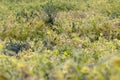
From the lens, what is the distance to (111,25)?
7.58 meters

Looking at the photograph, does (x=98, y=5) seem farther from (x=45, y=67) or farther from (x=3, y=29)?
(x=45, y=67)

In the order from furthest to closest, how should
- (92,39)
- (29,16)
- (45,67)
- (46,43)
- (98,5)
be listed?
1. (98,5)
2. (29,16)
3. (92,39)
4. (46,43)
5. (45,67)

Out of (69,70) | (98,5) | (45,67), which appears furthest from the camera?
(98,5)

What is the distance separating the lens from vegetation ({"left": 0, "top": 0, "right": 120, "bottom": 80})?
2.24 meters

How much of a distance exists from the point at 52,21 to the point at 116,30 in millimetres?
2268

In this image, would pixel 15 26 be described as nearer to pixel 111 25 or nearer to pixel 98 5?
pixel 111 25

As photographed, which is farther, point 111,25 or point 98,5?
point 98,5

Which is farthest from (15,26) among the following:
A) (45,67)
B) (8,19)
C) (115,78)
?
(115,78)

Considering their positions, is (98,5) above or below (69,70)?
below

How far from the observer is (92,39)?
7.05 m

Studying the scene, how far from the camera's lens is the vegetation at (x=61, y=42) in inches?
88.2

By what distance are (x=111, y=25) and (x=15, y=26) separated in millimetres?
2095

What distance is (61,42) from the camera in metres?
6.36

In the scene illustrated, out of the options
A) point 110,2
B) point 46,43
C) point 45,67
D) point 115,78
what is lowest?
point 110,2
